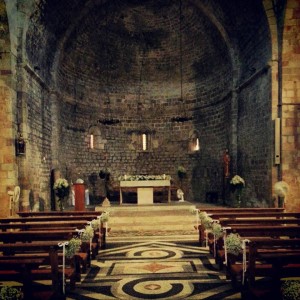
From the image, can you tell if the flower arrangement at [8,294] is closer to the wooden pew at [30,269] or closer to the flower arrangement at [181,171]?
the wooden pew at [30,269]

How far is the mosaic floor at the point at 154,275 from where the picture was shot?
527cm

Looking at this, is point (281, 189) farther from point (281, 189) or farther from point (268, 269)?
point (268, 269)

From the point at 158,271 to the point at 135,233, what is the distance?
392 cm

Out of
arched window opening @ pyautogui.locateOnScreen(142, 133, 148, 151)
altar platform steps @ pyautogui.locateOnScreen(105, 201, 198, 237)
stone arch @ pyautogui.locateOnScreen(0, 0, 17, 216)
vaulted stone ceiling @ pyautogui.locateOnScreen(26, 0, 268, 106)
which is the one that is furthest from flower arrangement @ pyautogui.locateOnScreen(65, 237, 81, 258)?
arched window opening @ pyautogui.locateOnScreen(142, 133, 148, 151)

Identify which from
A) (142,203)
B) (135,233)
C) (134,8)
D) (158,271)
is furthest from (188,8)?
(158,271)

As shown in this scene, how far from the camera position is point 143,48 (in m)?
19.0

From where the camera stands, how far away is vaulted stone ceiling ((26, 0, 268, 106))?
14.1m

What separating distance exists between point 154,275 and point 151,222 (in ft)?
15.8

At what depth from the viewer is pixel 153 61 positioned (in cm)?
1925

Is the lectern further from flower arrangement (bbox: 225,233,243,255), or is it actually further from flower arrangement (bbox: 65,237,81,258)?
flower arrangement (bbox: 225,233,243,255)

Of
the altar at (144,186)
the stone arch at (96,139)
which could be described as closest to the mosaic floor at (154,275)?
the altar at (144,186)

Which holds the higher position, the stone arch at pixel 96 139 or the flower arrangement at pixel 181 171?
the stone arch at pixel 96 139

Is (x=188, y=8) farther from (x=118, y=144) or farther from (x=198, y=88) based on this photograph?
(x=118, y=144)

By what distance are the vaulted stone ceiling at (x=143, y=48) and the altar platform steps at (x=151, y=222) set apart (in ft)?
23.9
